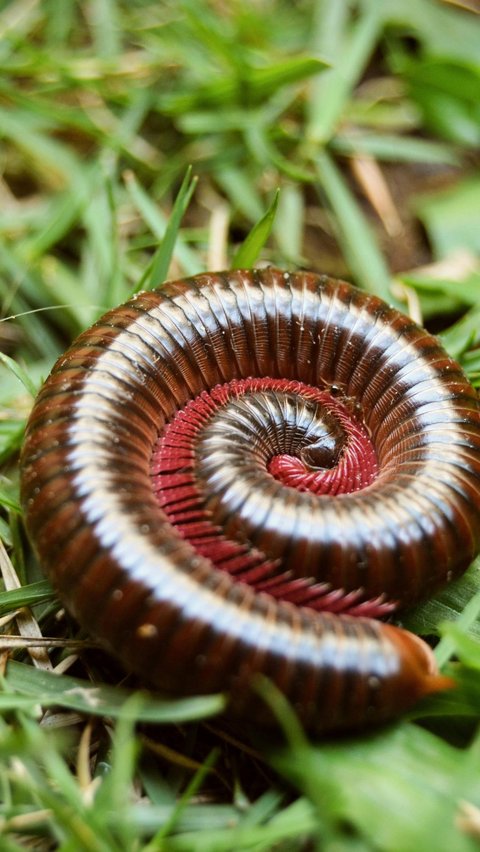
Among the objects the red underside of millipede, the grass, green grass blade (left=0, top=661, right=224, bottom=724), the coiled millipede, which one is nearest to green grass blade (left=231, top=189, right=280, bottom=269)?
the grass

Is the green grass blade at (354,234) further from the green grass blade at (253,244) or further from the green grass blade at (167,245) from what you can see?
the green grass blade at (167,245)

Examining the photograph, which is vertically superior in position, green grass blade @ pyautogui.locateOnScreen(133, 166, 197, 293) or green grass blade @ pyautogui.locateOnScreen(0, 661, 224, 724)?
green grass blade @ pyautogui.locateOnScreen(133, 166, 197, 293)

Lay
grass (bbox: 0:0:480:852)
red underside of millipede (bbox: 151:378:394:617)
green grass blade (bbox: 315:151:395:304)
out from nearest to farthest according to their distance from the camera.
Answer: grass (bbox: 0:0:480:852), red underside of millipede (bbox: 151:378:394:617), green grass blade (bbox: 315:151:395:304)

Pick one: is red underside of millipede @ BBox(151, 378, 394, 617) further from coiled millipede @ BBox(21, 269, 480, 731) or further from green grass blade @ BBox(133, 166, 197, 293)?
green grass blade @ BBox(133, 166, 197, 293)

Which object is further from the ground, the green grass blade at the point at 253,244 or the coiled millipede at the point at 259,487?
the green grass blade at the point at 253,244

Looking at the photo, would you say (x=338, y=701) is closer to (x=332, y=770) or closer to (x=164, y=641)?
(x=332, y=770)

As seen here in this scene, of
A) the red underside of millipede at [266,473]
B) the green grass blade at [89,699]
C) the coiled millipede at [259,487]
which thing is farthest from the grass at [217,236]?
the red underside of millipede at [266,473]

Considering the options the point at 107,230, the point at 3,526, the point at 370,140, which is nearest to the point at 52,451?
the point at 3,526

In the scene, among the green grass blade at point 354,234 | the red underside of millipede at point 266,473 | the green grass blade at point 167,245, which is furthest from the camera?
the green grass blade at point 354,234

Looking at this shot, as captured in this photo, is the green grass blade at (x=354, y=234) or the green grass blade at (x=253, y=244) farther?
the green grass blade at (x=354, y=234)

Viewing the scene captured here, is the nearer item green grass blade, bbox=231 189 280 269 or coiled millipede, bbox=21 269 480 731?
coiled millipede, bbox=21 269 480 731
